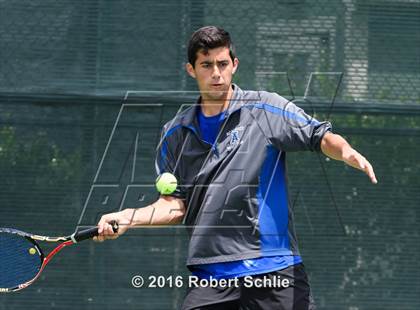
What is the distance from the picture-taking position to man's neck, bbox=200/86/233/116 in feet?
11.2

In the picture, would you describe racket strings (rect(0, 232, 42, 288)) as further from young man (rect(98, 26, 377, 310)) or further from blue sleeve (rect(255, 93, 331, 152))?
blue sleeve (rect(255, 93, 331, 152))

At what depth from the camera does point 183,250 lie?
450 centimetres

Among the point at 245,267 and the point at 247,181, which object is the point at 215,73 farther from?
the point at 245,267

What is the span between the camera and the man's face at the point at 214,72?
3.41 m

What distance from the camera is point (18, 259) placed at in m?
3.90

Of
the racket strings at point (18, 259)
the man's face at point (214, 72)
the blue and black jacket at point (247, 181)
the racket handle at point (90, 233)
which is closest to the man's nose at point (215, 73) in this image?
the man's face at point (214, 72)

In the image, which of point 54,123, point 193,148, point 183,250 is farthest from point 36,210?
point 193,148

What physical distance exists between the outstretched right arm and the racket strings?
0.51 m

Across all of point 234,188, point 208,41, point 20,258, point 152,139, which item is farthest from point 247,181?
point 152,139

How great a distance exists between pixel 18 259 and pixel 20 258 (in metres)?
0.02

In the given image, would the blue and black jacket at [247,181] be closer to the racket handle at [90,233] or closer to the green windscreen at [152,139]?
the racket handle at [90,233]

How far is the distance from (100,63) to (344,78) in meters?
1.14

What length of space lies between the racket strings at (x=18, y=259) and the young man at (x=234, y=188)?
0.55 m

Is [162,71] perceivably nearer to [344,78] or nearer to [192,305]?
[344,78]
